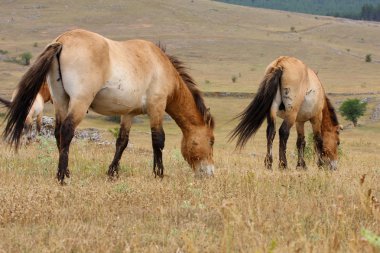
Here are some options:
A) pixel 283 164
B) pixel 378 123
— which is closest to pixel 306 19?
pixel 378 123

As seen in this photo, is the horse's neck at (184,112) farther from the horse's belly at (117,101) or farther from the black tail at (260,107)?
the black tail at (260,107)

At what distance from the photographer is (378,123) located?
4059 centimetres

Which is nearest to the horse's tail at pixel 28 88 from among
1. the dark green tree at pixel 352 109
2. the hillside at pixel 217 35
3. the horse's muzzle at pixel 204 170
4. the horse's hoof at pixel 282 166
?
the horse's muzzle at pixel 204 170

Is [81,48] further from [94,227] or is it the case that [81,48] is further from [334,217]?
[334,217]

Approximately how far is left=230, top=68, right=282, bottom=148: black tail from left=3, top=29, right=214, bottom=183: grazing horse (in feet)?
5.29

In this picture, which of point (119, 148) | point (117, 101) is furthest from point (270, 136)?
point (117, 101)

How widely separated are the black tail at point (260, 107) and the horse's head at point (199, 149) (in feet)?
5.25

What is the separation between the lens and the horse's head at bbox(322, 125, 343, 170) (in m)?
11.8

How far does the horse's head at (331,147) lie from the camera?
38.5ft

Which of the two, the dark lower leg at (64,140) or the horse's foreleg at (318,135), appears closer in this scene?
the dark lower leg at (64,140)

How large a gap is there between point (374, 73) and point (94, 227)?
73120mm

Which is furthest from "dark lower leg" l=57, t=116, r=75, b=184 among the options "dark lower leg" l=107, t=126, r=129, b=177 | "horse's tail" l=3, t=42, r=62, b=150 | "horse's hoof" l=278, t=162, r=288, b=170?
"horse's hoof" l=278, t=162, r=288, b=170

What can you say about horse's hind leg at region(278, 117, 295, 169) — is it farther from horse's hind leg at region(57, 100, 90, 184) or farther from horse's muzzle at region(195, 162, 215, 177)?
horse's hind leg at region(57, 100, 90, 184)

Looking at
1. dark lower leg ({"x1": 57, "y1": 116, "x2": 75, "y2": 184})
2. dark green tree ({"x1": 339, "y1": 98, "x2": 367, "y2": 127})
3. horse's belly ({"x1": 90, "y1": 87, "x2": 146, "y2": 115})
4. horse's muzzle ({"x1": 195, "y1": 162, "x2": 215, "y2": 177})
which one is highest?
horse's belly ({"x1": 90, "y1": 87, "x2": 146, "y2": 115})
